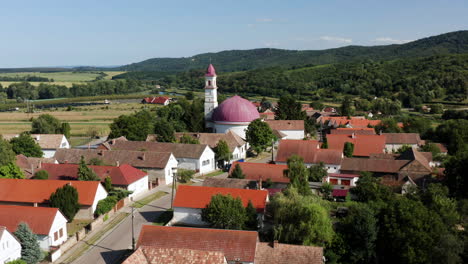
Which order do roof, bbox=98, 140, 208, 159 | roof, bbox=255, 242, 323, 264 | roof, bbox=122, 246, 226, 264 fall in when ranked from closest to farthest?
1. roof, bbox=122, 246, 226, 264
2. roof, bbox=255, 242, 323, 264
3. roof, bbox=98, 140, 208, 159

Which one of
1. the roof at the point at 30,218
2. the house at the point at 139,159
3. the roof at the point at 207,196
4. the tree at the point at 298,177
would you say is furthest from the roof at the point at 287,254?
the house at the point at 139,159

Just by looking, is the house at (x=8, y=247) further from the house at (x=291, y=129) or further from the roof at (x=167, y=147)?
the house at (x=291, y=129)

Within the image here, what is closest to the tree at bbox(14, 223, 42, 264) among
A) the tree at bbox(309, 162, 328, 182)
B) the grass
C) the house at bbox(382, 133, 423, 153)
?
the grass

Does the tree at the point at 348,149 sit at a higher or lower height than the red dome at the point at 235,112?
lower

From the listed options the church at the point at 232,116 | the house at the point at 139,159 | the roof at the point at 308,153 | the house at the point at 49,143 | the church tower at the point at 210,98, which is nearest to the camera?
the house at the point at 139,159

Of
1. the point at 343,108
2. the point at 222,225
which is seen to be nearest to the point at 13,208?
the point at 222,225

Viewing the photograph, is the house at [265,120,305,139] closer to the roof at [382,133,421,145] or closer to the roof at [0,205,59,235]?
the roof at [382,133,421,145]

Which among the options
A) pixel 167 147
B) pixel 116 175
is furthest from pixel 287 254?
pixel 167 147
